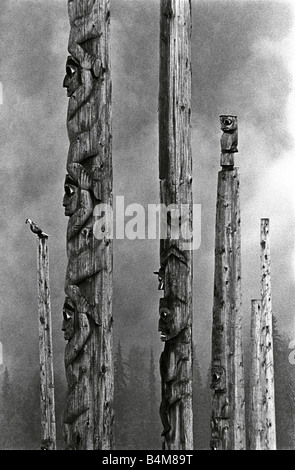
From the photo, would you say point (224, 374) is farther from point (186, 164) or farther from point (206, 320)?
point (206, 320)

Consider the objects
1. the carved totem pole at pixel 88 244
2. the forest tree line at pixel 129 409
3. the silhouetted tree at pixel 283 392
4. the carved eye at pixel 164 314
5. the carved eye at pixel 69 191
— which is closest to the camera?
the carved totem pole at pixel 88 244

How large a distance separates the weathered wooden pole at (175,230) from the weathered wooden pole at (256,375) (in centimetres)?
278

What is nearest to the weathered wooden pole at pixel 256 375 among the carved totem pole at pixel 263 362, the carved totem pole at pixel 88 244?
the carved totem pole at pixel 263 362

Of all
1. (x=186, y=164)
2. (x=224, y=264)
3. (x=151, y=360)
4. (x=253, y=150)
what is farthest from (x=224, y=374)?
(x=253, y=150)

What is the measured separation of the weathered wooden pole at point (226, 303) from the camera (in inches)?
261

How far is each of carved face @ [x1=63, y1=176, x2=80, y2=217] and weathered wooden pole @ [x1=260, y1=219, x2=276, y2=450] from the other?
3.76 m

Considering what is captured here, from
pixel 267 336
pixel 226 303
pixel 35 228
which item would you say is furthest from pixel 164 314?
pixel 267 336

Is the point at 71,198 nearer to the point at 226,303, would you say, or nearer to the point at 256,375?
the point at 226,303

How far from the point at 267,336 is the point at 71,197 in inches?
160

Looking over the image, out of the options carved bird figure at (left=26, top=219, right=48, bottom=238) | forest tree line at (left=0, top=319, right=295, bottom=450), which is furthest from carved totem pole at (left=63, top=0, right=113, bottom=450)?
forest tree line at (left=0, top=319, right=295, bottom=450)

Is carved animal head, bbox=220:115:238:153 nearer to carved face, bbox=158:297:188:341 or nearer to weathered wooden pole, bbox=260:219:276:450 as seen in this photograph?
carved face, bbox=158:297:188:341

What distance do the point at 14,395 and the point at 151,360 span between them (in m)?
1.91

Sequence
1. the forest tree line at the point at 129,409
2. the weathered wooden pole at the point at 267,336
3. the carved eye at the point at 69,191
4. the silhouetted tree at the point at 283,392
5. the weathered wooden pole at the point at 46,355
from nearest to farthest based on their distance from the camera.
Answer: the carved eye at the point at 69,191
the weathered wooden pole at the point at 46,355
the weathered wooden pole at the point at 267,336
the forest tree line at the point at 129,409
the silhouetted tree at the point at 283,392

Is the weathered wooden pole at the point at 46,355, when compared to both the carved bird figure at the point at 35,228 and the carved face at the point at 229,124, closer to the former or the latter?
the carved bird figure at the point at 35,228
